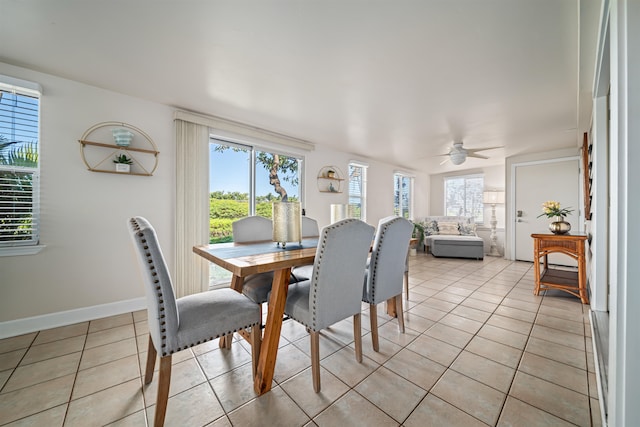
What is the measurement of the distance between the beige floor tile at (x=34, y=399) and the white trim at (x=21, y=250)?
1.25 m

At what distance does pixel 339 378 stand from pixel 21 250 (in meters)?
2.87

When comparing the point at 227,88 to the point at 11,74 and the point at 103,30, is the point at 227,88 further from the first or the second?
the point at 11,74

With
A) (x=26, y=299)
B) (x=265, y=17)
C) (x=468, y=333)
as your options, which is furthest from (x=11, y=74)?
(x=468, y=333)

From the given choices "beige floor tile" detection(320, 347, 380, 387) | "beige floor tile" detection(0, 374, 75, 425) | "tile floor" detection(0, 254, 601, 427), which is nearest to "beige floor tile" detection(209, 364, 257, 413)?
"tile floor" detection(0, 254, 601, 427)

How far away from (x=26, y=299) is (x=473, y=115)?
4.97 meters

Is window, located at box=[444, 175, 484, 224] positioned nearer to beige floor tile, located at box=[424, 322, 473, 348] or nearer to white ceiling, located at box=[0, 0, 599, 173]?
white ceiling, located at box=[0, 0, 599, 173]

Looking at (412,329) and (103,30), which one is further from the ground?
(103,30)

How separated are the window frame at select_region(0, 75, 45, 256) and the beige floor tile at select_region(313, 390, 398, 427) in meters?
2.80

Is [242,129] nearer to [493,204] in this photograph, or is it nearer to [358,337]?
[358,337]

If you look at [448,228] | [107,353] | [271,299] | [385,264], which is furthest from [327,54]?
[448,228]

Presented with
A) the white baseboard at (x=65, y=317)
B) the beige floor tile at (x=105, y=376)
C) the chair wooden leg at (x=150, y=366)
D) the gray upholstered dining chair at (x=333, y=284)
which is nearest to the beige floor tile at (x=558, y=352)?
the gray upholstered dining chair at (x=333, y=284)

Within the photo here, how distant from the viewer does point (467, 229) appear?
5.87 m

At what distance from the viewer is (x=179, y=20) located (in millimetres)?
1574

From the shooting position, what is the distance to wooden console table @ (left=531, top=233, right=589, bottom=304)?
9.33 ft
